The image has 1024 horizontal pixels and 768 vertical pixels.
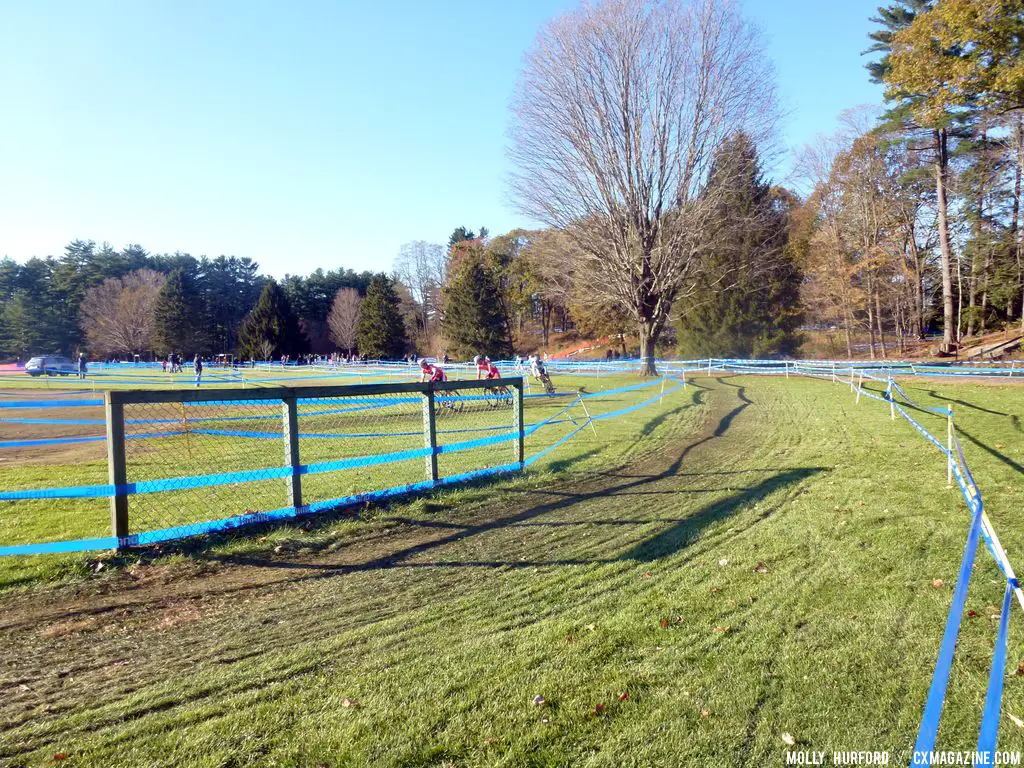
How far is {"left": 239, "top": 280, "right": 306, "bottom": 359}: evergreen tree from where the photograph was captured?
68312 millimetres

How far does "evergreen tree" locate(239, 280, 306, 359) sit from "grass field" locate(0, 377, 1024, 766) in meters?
67.1

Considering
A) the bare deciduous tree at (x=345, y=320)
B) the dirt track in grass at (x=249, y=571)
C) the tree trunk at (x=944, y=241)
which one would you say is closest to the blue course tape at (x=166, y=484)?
the dirt track in grass at (x=249, y=571)

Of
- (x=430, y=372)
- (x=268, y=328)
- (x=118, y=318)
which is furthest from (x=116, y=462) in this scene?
(x=268, y=328)

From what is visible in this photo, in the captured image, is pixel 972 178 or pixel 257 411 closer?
pixel 257 411

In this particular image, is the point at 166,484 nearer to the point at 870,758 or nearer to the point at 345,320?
the point at 870,758

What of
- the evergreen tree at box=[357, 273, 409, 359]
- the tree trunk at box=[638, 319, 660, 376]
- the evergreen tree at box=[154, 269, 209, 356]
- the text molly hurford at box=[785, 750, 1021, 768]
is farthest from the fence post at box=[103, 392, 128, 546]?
the evergreen tree at box=[154, 269, 209, 356]

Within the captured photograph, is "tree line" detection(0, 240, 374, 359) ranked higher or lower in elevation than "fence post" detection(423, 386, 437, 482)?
A: higher

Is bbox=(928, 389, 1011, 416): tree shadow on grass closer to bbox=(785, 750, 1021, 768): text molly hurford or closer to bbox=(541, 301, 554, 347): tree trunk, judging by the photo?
bbox=(785, 750, 1021, 768): text molly hurford

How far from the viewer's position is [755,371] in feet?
103

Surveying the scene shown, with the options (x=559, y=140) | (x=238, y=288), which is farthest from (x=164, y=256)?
(x=559, y=140)

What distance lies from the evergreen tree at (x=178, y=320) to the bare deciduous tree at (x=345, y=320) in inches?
584

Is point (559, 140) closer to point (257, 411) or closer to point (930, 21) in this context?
point (930, 21)

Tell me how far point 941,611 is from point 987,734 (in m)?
2.14

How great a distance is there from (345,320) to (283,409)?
6886 cm
